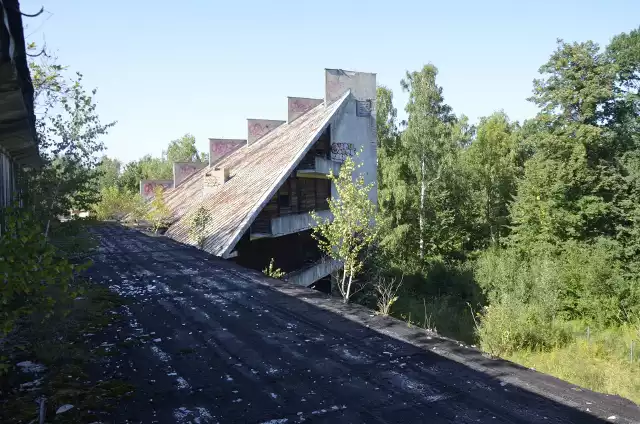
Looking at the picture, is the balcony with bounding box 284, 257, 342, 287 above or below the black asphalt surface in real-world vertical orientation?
below

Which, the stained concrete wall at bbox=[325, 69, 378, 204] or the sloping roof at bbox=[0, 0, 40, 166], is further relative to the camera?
the stained concrete wall at bbox=[325, 69, 378, 204]

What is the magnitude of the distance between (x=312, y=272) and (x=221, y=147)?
47.5ft

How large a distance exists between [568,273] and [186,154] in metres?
47.2

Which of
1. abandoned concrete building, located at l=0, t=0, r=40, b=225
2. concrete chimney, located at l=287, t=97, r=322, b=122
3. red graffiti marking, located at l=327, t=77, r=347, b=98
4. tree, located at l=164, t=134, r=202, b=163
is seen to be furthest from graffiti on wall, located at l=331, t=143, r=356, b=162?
tree, located at l=164, t=134, r=202, b=163

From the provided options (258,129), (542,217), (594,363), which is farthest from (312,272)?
(542,217)

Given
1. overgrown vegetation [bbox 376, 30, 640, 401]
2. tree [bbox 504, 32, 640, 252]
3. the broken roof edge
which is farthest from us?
tree [bbox 504, 32, 640, 252]

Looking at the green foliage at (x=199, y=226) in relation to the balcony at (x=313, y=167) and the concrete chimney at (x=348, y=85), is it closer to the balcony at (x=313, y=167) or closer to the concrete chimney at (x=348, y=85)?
the balcony at (x=313, y=167)

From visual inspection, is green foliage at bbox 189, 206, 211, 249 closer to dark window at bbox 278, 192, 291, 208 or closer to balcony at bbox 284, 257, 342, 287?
balcony at bbox 284, 257, 342, 287

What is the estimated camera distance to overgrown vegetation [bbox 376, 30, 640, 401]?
79.6ft

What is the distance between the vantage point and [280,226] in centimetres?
1708

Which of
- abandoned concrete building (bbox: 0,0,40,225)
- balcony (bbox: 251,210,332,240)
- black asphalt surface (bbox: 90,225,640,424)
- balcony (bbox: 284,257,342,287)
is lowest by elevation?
balcony (bbox: 284,257,342,287)

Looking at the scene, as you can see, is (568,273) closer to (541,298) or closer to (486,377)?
(541,298)

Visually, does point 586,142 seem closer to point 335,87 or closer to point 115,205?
point 335,87

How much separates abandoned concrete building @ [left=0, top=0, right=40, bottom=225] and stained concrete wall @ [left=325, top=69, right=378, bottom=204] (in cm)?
1429
